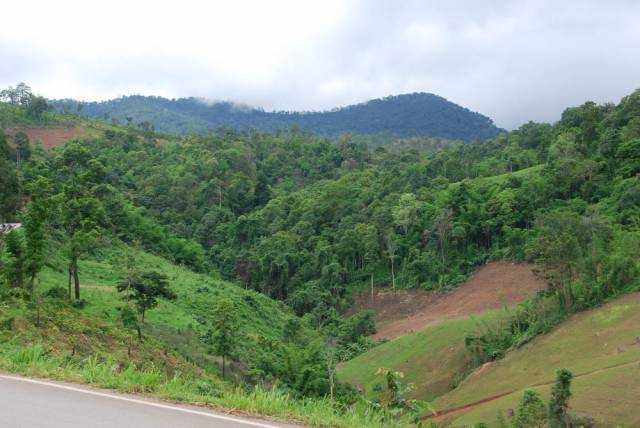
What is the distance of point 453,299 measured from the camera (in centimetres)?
4384

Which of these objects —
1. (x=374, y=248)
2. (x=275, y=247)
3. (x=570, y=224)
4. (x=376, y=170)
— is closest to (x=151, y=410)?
(x=570, y=224)

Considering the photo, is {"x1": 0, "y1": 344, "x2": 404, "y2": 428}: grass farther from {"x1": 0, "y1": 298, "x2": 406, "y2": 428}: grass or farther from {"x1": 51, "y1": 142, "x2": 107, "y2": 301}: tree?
{"x1": 51, "y1": 142, "x2": 107, "y2": 301}: tree

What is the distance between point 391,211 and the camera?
2028 inches

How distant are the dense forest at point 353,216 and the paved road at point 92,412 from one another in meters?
16.4

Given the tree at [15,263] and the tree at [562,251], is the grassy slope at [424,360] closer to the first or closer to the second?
the tree at [562,251]

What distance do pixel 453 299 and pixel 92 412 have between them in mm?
40959

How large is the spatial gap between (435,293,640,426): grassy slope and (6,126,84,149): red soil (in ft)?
198

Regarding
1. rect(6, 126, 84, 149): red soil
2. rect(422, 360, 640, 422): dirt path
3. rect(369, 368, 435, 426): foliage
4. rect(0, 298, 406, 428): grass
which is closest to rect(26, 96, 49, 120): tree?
rect(6, 126, 84, 149): red soil

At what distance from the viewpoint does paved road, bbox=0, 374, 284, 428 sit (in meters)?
4.97

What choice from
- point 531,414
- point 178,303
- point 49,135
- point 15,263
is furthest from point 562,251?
point 49,135

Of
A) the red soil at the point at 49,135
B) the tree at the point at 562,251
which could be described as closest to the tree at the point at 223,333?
the tree at the point at 562,251

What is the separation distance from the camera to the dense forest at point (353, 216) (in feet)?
95.8

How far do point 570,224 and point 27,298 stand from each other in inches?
1063

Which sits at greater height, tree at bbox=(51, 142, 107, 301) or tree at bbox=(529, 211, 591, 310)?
tree at bbox=(51, 142, 107, 301)
